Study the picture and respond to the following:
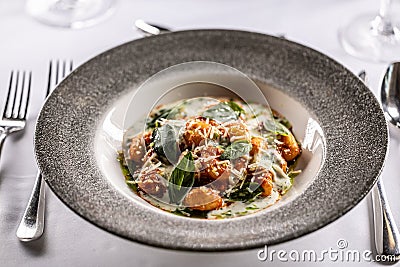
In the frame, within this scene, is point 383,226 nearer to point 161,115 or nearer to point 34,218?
point 161,115

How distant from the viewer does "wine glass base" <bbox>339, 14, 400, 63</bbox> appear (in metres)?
1.94

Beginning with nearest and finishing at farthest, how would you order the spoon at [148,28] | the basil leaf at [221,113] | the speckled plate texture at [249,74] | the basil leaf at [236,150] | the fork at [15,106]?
the speckled plate texture at [249,74]
the basil leaf at [236,150]
the basil leaf at [221,113]
the fork at [15,106]
the spoon at [148,28]

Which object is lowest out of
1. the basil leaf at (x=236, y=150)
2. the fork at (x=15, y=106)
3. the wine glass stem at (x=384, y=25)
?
the fork at (x=15, y=106)

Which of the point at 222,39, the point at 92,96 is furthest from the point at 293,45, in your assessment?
the point at 92,96

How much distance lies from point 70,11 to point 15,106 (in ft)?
1.96

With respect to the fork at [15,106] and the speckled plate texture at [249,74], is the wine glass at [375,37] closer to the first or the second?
the speckled plate texture at [249,74]

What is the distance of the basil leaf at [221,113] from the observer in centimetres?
150

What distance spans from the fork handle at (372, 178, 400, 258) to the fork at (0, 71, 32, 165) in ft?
3.08

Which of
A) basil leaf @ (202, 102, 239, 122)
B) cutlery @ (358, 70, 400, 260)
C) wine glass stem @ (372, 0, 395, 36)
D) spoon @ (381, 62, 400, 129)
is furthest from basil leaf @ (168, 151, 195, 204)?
→ wine glass stem @ (372, 0, 395, 36)

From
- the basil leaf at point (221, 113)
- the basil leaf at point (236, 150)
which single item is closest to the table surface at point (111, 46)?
the basil leaf at point (236, 150)

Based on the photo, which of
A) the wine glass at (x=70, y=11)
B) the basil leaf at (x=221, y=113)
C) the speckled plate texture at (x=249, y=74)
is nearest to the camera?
the speckled plate texture at (x=249, y=74)

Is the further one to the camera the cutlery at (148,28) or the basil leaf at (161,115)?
the cutlery at (148,28)

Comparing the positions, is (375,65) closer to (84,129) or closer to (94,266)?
(84,129)

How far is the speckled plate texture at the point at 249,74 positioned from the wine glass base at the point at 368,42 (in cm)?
36
